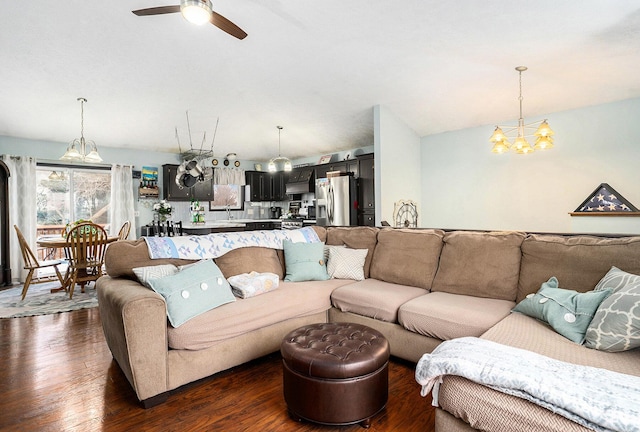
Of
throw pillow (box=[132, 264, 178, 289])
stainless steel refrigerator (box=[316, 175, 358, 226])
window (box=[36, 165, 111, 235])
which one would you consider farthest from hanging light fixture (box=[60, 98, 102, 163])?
stainless steel refrigerator (box=[316, 175, 358, 226])

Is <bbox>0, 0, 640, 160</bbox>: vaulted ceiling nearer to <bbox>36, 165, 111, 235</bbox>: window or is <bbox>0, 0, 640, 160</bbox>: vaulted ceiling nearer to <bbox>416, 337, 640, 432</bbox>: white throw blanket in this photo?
<bbox>36, 165, 111, 235</bbox>: window

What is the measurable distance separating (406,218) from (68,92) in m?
5.35

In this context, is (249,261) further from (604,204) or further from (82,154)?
(604,204)

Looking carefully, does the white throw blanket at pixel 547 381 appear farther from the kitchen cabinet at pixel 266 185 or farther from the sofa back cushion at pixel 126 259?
the kitchen cabinet at pixel 266 185

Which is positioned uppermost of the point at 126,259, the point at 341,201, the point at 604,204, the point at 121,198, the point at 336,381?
the point at 121,198

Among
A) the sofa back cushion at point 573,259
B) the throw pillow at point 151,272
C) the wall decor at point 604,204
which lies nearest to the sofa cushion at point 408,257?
the sofa back cushion at point 573,259

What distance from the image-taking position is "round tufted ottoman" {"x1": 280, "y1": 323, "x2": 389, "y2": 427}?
175 cm

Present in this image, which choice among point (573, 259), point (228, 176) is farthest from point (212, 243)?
point (228, 176)

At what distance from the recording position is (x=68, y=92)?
454 cm

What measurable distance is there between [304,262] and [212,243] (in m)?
0.89

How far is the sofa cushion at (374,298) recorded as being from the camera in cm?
259

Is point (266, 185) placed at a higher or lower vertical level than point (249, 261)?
higher

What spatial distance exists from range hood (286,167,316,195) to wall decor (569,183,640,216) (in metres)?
4.78

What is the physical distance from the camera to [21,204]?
18.4 ft
